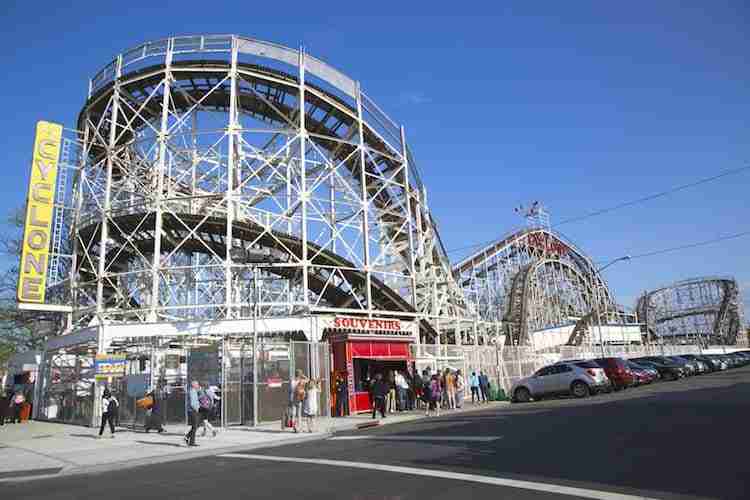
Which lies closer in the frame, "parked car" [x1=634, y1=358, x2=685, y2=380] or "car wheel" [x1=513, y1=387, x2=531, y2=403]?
"car wheel" [x1=513, y1=387, x2=531, y2=403]

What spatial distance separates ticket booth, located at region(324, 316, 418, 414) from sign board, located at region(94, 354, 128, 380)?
787 cm

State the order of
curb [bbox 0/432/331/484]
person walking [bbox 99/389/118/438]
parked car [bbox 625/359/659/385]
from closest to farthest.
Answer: curb [bbox 0/432/331/484], person walking [bbox 99/389/118/438], parked car [bbox 625/359/659/385]

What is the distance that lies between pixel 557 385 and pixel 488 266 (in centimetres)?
2759

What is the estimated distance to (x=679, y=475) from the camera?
7.35 metres

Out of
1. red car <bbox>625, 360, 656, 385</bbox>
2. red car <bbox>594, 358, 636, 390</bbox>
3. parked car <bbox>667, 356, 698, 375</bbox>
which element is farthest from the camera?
parked car <bbox>667, 356, 698, 375</bbox>

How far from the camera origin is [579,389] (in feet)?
79.7

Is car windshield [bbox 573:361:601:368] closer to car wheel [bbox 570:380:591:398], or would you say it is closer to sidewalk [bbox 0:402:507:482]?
car wheel [bbox 570:380:591:398]

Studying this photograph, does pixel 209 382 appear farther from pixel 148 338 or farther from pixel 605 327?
pixel 605 327

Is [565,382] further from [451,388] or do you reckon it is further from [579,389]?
[451,388]

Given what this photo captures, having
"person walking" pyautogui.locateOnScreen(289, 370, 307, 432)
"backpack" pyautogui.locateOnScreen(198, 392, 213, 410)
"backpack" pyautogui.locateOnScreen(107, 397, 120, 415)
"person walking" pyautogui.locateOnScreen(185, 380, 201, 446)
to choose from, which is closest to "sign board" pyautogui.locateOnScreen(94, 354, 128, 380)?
"backpack" pyautogui.locateOnScreen(107, 397, 120, 415)

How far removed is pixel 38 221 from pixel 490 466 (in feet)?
72.3

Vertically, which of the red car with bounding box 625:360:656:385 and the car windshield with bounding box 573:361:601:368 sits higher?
the car windshield with bounding box 573:361:601:368

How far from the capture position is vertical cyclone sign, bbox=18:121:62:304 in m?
22.8

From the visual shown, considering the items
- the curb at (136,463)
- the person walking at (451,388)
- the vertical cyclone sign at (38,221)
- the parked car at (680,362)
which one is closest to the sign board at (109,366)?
the vertical cyclone sign at (38,221)
